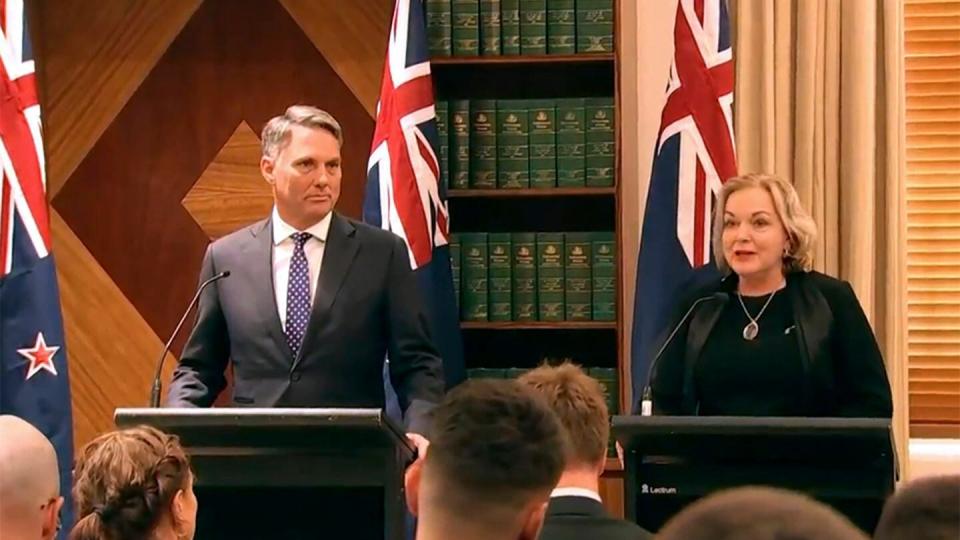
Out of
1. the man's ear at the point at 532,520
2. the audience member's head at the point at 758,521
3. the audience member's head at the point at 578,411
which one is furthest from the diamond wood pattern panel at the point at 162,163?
the audience member's head at the point at 758,521

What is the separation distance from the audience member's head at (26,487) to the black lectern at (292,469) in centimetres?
41

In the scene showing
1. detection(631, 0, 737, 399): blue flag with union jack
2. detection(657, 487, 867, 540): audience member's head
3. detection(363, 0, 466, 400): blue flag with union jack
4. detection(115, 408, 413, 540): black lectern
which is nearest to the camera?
detection(657, 487, 867, 540): audience member's head

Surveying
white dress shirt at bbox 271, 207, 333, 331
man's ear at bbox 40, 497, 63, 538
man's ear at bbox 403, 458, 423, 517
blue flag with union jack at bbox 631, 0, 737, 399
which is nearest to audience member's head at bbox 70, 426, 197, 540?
man's ear at bbox 40, 497, 63, 538

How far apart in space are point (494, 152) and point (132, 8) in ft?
4.96

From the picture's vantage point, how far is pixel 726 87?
14.5ft

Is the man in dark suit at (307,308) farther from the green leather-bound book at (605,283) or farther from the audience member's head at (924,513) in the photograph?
the audience member's head at (924,513)

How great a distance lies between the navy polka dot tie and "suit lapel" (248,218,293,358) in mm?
26

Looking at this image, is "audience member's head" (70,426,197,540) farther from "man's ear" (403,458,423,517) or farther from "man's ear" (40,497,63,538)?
"man's ear" (403,458,423,517)

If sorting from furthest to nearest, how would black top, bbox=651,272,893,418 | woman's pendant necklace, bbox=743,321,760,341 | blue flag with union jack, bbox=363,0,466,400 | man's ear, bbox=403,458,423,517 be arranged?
blue flag with union jack, bbox=363,0,466,400 < woman's pendant necklace, bbox=743,321,760,341 < black top, bbox=651,272,893,418 < man's ear, bbox=403,458,423,517

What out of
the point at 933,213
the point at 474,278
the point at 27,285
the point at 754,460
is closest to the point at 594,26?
the point at 474,278

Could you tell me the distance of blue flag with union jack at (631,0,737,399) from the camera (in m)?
4.36

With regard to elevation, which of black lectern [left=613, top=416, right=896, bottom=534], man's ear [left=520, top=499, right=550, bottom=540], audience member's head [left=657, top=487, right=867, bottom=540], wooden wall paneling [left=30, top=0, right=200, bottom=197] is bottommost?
black lectern [left=613, top=416, right=896, bottom=534]

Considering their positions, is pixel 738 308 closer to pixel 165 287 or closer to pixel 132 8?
pixel 165 287

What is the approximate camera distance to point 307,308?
11.7ft
